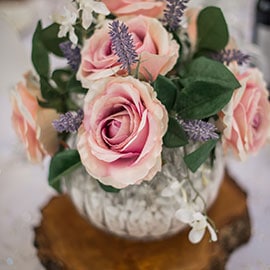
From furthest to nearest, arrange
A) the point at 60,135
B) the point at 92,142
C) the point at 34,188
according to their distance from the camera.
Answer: the point at 34,188
the point at 60,135
the point at 92,142

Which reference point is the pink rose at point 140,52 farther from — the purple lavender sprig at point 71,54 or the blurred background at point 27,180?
the blurred background at point 27,180

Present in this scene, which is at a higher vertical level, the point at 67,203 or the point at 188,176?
the point at 188,176

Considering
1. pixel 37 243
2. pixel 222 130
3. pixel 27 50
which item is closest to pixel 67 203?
pixel 37 243

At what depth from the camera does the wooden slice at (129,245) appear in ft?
2.43

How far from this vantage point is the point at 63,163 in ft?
2.13

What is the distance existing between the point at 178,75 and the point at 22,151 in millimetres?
435

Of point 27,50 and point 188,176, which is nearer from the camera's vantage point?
point 188,176

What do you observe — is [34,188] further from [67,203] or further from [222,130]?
[222,130]

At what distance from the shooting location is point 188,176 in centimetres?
66

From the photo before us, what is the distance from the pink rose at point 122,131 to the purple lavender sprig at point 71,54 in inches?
3.8

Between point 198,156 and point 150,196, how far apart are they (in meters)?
0.08

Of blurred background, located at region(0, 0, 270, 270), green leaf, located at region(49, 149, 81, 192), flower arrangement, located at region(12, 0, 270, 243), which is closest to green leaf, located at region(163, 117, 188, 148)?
flower arrangement, located at region(12, 0, 270, 243)

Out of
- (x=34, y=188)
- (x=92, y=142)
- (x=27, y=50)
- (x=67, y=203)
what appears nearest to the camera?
(x=92, y=142)

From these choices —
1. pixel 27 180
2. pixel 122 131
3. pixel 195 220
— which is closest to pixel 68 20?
pixel 122 131
